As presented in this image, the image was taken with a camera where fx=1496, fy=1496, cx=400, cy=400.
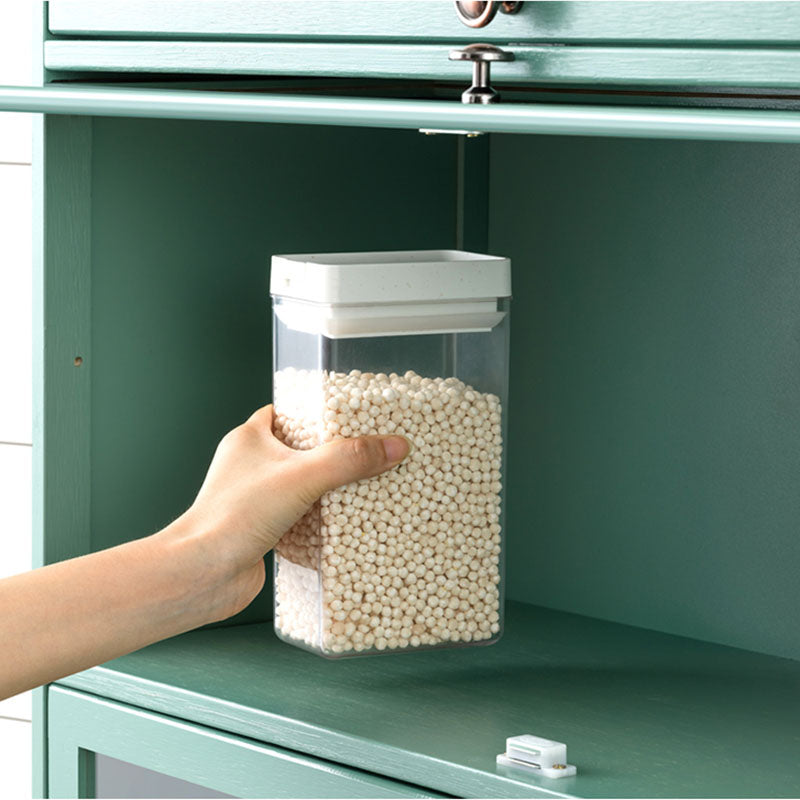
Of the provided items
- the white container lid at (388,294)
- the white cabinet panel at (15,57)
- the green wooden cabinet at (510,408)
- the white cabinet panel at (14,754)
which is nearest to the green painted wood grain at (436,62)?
the green wooden cabinet at (510,408)

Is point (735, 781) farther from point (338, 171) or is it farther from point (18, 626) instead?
point (338, 171)

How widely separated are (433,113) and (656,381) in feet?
1.36

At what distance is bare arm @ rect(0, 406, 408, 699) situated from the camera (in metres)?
0.76

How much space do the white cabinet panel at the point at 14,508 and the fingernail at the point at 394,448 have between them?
1.30 feet

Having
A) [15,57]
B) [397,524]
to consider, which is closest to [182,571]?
[397,524]

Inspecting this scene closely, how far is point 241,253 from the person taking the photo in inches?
38.7

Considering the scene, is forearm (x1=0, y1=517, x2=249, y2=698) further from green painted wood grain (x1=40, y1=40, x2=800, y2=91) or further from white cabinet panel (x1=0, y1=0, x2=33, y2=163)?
white cabinet panel (x1=0, y1=0, x2=33, y2=163)

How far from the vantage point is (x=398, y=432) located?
0.85 m

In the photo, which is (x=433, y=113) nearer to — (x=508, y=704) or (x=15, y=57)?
(x=508, y=704)

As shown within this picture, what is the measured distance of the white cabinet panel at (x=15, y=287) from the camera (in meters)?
1.10

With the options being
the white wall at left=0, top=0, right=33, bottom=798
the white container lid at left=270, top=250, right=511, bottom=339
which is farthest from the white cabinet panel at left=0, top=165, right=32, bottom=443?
the white container lid at left=270, top=250, right=511, bottom=339

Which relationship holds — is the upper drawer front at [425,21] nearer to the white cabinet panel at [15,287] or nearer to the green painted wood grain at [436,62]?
the green painted wood grain at [436,62]

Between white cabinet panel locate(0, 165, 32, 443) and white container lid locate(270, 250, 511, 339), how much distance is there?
0.95 feet

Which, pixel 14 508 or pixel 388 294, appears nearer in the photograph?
pixel 388 294
